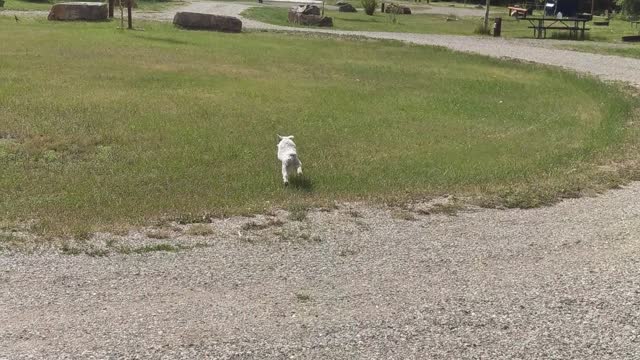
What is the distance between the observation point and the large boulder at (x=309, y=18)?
41.8 m

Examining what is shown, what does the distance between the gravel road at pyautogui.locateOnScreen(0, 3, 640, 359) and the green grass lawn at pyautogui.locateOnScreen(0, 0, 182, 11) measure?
131 feet

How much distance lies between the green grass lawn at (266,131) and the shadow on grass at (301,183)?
0.04 metres

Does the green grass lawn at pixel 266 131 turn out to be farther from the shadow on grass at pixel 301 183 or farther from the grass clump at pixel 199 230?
the grass clump at pixel 199 230

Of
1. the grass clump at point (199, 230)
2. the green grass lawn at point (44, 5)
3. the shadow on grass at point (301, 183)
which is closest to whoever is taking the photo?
the grass clump at point (199, 230)

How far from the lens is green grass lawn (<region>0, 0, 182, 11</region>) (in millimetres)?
43625

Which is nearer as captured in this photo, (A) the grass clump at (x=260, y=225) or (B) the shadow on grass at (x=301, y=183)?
(A) the grass clump at (x=260, y=225)

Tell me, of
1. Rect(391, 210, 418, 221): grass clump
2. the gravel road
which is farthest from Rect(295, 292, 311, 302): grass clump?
Rect(391, 210, 418, 221): grass clump

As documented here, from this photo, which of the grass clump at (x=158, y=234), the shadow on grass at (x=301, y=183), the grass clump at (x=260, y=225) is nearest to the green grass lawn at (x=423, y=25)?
the shadow on grass at (x=301, y=183)

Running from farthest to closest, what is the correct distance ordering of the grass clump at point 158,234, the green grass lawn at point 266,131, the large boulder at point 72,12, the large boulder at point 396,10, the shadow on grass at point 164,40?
the large boulder at point 396,10 < the large boulder at point 72,12 < the shadow on grass at point 164,40 < the green grass lawn at point 266,131 < the grass clump at point 158,234

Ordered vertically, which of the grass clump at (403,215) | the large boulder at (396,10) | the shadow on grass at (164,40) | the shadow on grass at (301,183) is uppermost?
the large boulder at (396,10)

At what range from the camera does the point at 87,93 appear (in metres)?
16.1

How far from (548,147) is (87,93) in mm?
9881

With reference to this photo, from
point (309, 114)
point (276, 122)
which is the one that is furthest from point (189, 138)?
point (309, 114)

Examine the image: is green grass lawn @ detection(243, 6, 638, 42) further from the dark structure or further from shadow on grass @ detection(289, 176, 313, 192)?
shadow on grass @ detection(289, 176, 313, 192)
